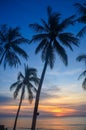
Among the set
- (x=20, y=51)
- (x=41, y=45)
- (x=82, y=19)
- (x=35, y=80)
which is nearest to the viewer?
(x=82, y=19)

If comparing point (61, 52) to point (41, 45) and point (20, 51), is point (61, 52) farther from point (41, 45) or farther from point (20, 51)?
point (20, 51)

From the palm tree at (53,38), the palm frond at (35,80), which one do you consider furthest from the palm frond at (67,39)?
the palm frond at (35,80)

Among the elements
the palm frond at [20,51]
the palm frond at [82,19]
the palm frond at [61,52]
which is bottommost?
the palm frond at [61,52]

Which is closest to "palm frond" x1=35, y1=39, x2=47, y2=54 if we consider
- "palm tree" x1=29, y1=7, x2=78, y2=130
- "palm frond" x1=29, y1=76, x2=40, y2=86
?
"palm tree" x1=29, y1=7, x2=78, y2=130

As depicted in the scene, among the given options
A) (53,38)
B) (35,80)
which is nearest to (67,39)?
(53,38)

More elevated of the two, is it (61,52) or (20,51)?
(20,51)

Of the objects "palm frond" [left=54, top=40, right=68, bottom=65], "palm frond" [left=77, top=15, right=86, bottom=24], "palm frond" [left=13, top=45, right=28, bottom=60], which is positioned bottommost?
"palm frond" [left=54, top=40, right=68, bottom=65]

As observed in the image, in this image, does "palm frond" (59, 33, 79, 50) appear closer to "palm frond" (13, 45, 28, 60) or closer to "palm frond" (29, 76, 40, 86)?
"palm frond" (13, 45, 28, 60)

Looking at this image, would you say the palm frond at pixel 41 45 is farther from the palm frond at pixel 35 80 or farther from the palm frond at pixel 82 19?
the palm frond at pixel 35 80

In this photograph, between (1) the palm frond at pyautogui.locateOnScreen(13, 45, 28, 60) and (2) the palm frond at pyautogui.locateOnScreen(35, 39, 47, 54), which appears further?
(1) the palm frond at pyautogui.locateOnScreen(13, 45, 28, 60)

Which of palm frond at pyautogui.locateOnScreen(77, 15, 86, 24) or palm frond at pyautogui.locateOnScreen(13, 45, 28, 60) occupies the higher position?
palm frond at pyautogui.locateOnScreen(77, 15, 86, 24)

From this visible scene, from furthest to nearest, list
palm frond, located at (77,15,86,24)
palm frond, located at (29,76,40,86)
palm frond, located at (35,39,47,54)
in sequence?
palm frond, located at (29,76,40,86) < palm frond, located at (35,39,47,54) < palm frond, located at (77,15,86,24)

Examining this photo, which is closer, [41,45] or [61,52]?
[61,52]

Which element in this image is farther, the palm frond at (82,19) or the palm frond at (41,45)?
the palm frond at (41,45)
